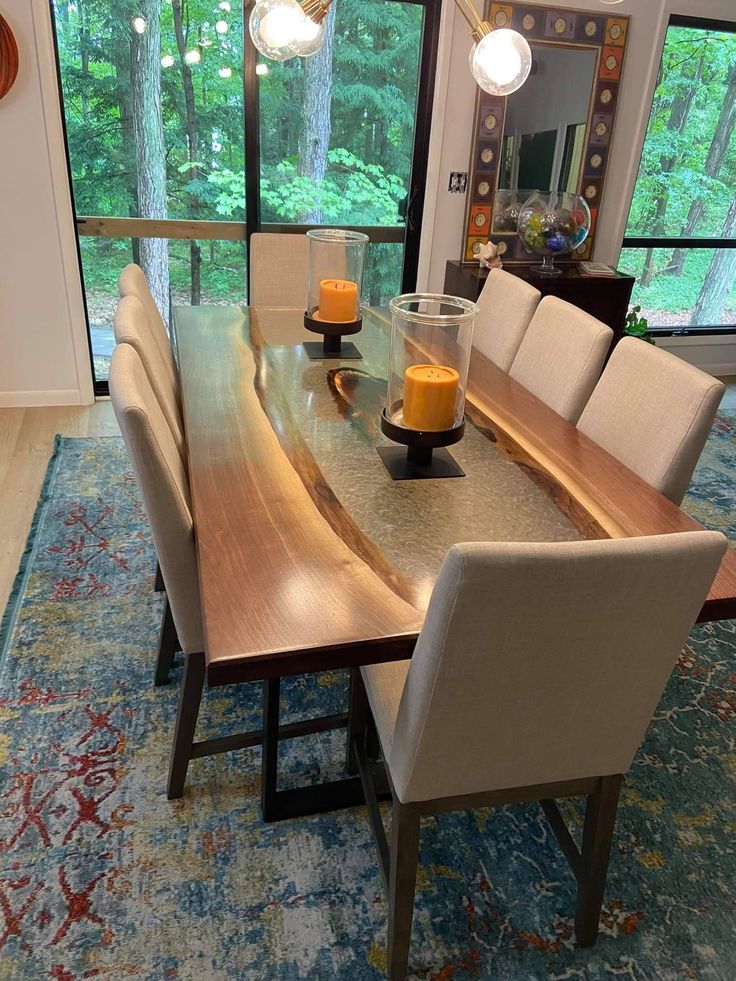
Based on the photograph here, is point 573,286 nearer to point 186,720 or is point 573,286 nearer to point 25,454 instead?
point 25,454

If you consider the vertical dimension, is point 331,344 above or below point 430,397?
below

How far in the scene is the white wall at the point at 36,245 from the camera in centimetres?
311

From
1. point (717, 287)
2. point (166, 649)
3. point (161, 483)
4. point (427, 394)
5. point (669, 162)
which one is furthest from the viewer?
point (717, 287)

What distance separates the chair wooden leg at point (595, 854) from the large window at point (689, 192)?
3936 mm

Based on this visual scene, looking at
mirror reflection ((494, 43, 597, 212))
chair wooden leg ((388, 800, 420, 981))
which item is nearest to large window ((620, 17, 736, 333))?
mirror reflection ((494, 43, 597, 212))

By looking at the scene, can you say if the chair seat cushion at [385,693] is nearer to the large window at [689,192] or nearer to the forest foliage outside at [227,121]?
the forest foliage outside at [227,121]

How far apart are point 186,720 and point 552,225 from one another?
10.3ft

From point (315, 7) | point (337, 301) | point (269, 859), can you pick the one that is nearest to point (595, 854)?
point (269, 859)

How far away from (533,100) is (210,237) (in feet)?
5.91

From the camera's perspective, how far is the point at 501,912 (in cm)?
146

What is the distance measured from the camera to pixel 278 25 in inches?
65.3

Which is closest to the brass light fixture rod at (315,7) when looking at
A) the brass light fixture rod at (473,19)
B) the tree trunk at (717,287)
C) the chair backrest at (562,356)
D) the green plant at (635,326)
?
the brass light fixture rod at (473,19)

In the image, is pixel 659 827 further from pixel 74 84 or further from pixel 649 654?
pixel 74 84

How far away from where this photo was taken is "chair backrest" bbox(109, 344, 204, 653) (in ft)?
4.12
